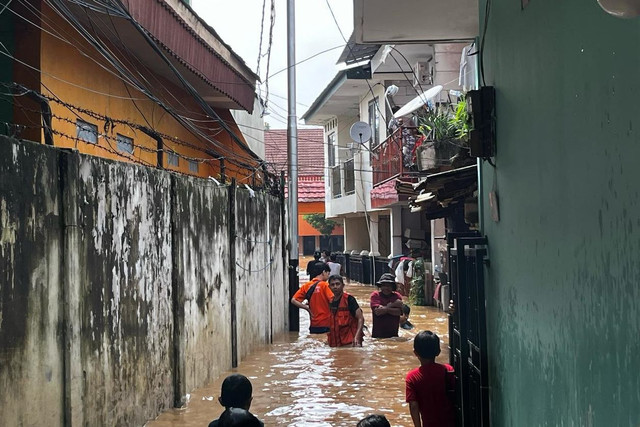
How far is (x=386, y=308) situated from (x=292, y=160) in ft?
20.2

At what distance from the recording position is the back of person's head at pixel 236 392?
461 cm

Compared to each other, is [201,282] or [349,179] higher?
[349,179]

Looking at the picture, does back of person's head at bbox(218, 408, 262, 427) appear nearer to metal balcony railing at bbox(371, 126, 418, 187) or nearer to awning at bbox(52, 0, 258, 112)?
awning at bbox(52, 0, 258, 112)

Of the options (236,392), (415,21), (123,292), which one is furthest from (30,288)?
(415,21)

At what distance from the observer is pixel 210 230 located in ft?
35.4

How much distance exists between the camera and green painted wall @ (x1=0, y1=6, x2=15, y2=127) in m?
9.41

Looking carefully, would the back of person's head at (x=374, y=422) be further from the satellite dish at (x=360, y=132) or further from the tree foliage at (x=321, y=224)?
the tree foliage at (x=321, y=224)

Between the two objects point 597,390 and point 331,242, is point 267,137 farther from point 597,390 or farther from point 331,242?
point 597,390

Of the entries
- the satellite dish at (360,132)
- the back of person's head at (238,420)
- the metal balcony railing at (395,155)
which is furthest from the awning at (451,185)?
the satellite dish at (360,132)

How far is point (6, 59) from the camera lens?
383 inches

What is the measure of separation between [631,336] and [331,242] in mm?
50717

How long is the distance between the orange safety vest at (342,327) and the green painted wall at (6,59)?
216 inches

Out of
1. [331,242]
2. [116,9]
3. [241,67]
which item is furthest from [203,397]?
[331,242]

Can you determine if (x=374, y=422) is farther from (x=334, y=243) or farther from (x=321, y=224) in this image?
(x=334, y=243)
